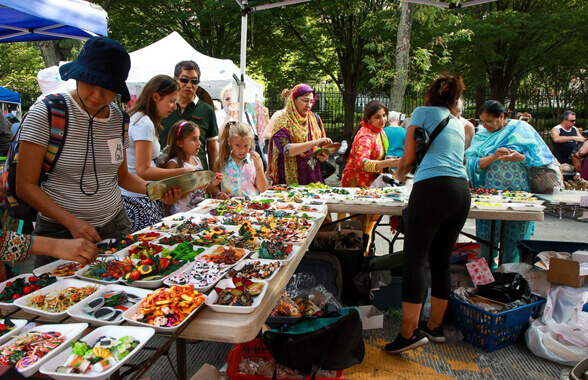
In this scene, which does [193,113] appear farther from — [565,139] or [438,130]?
[565,139]

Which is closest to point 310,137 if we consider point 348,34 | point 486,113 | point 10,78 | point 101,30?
point 486,113

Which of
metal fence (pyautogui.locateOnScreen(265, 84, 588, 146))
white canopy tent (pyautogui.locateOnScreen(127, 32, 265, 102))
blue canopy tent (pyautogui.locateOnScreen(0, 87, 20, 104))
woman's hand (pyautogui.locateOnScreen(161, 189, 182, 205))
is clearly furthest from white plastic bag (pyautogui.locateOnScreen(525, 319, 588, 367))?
blue canopy tent (pyautogui.locateOnScreen(0, 87, 20, 104))

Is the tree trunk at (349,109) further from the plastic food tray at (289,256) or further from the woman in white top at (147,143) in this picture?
the plastic food tray at (289,256)

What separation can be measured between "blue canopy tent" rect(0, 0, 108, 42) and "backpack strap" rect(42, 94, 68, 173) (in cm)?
110

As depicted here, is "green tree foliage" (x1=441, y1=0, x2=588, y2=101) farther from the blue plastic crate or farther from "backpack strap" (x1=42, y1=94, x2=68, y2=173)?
"backpack strap" (x1=42, y1=94, x2=68, y2=173)

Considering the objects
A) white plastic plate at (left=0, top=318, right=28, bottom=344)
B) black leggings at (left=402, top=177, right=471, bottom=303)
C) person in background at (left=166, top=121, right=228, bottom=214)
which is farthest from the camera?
person in background at (left=166, top=121, right=228, bottom=214)

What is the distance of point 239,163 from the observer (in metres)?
3.57

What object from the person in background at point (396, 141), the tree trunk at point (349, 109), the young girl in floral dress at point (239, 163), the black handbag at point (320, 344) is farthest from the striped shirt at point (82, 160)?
the tree trunk at point (349, 109)

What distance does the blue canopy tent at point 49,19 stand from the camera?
2562mm

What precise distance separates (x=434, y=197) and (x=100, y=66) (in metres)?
1.82

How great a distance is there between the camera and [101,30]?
3.16m

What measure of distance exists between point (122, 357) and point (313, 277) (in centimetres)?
215

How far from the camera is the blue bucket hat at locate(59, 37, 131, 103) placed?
1625 mm

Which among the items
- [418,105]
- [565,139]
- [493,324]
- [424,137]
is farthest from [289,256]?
[418,105]
